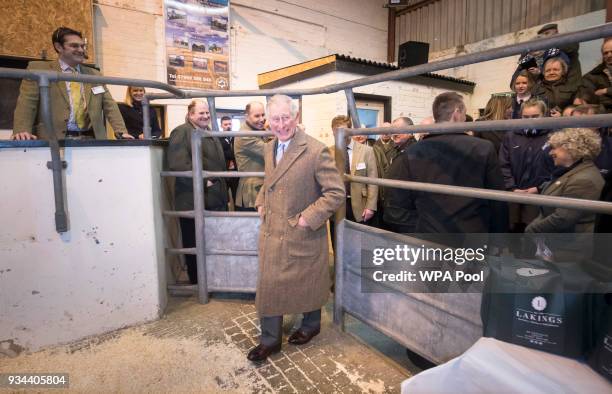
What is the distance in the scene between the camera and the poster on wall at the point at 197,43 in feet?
Answer: 21.7

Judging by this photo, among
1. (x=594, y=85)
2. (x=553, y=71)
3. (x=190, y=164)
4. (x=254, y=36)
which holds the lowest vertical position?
(x=190, y=164)

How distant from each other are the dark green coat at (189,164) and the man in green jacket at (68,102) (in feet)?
1.25

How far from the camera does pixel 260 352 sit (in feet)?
6.84

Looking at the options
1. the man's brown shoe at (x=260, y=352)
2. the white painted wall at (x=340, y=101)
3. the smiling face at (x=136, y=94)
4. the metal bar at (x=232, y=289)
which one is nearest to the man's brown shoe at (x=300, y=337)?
the man's brown shoe at (x=260, y=352)

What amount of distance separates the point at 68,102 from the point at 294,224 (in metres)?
1.93

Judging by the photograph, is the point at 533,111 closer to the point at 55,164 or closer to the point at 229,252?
the point at 229,252

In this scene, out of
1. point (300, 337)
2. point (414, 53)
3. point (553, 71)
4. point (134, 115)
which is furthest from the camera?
point (414, 53)

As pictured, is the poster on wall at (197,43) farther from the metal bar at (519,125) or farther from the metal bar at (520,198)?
the metal bar at (520,198)

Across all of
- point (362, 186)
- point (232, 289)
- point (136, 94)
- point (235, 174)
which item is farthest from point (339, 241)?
point (136, 94)

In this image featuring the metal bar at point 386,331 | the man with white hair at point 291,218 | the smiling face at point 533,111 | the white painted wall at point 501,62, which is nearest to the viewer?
the metal bar at point 386,331

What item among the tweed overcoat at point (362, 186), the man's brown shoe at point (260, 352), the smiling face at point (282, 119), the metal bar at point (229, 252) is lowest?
the man's brown shoe at point (260, 352)

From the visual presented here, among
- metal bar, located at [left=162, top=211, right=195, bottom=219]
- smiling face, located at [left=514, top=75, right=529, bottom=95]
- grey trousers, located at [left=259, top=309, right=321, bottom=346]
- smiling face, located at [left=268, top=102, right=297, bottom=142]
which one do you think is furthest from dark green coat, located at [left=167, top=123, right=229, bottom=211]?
smiling face, located at [left=514, top=75, right=529, bottom=95]

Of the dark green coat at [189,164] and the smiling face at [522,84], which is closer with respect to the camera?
the dark green coat at [189,164]

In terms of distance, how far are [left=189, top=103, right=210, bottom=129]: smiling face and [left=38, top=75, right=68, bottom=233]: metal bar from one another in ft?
3.19
